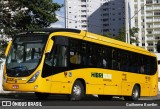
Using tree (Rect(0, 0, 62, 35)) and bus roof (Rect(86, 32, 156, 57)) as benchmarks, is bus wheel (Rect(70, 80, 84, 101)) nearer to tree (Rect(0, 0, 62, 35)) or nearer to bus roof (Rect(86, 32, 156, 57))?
bus roof (Rect(86, 32, 156, 57))

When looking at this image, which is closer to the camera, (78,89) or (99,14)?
(78,89)

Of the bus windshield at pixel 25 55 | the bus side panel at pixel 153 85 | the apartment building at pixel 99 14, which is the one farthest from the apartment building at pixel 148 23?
the bus windshield at pixel 25 55

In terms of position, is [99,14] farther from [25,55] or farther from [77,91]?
[25,55]

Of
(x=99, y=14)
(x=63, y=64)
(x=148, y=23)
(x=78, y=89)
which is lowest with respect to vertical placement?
(x=78, y=89)

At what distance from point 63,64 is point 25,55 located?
1.57 meters

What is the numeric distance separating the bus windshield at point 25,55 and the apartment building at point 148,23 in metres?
134

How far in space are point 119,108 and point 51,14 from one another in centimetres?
2339

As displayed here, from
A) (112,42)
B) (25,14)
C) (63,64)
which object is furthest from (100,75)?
(25,14)

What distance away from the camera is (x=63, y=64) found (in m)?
17.2

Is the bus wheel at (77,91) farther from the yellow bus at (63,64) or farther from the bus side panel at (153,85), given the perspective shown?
the bus side panel at (153,85)

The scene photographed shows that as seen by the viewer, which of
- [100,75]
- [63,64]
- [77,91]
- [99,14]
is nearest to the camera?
[63,64]

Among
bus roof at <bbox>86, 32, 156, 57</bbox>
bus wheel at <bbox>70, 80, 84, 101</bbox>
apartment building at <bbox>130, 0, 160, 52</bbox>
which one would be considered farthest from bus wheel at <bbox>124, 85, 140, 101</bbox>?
apartment building at <bbox>130, 0, 160, 52</bbox>

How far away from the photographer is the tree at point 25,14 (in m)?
31.7

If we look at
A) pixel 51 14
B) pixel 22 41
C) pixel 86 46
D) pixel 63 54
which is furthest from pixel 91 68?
pixel 51 14
